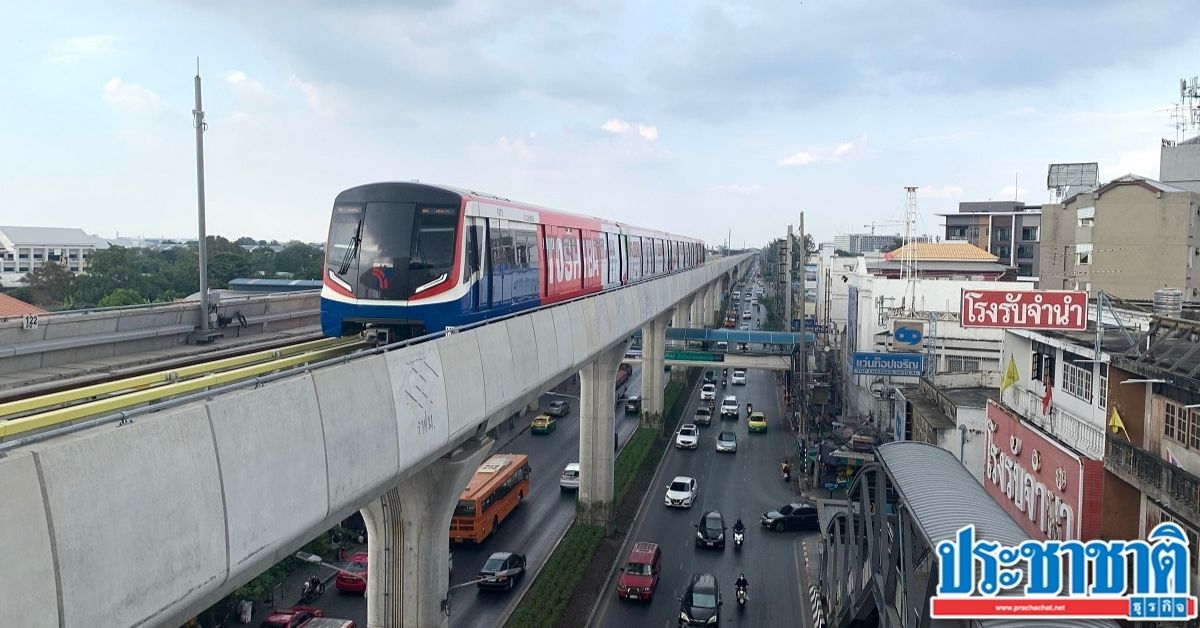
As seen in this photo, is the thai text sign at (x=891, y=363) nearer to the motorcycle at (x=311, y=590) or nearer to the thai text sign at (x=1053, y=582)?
the motorcycle at (x=311, y=590)

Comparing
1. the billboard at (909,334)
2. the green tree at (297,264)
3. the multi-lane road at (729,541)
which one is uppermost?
the green tree at (297,264)

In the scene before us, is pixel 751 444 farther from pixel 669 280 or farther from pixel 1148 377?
pixel 1148 377

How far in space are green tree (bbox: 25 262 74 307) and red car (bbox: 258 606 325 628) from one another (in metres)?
38.8

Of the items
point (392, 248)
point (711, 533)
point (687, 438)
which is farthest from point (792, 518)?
point (392, 248)

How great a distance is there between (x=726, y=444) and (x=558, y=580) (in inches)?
656

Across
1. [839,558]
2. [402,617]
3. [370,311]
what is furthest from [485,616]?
[370,311]

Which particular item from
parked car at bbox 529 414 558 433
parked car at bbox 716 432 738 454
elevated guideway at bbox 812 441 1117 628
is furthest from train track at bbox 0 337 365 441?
parked car at bbox 529 414 558 433

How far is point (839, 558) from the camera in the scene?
1856 centimetres

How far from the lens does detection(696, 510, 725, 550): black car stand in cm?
2447

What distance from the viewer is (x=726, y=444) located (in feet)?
118

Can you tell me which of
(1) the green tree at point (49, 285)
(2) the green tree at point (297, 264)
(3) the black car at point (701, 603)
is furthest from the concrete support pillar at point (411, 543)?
(2) the green tree at point (297, 264)

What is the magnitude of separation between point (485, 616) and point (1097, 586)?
44.8ft

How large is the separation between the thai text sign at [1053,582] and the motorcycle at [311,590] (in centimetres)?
1622

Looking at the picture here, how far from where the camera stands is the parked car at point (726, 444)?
118 ft
